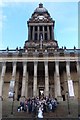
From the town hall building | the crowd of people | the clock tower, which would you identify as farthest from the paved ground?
the clock tower

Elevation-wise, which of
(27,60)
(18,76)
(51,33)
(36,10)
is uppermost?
(36,10)

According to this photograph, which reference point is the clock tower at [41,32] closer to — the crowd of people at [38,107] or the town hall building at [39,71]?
the town hall building at [39,71]

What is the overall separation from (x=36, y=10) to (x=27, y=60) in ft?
74.5

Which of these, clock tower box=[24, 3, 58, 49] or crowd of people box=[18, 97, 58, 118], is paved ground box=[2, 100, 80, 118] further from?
clock tower box=[24, 3, 58, 49]

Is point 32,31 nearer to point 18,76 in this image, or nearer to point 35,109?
point 18,76

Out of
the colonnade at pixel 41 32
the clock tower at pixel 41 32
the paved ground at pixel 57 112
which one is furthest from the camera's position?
the colonnade at pixel 41 32

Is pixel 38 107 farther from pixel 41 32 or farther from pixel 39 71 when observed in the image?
pixel 41 32

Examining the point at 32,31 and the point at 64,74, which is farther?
the point at 32,31

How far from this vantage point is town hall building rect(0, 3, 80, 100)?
3912 centimetres

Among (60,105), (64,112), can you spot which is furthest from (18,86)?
(64,112)

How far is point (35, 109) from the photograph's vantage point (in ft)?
82.8

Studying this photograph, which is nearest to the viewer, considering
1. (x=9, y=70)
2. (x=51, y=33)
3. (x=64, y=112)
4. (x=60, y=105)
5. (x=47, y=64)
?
(x=64, y=112)

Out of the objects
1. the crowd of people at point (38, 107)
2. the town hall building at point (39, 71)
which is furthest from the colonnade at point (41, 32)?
the crowd of people at point (38, 107)

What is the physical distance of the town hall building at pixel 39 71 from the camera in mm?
39125
